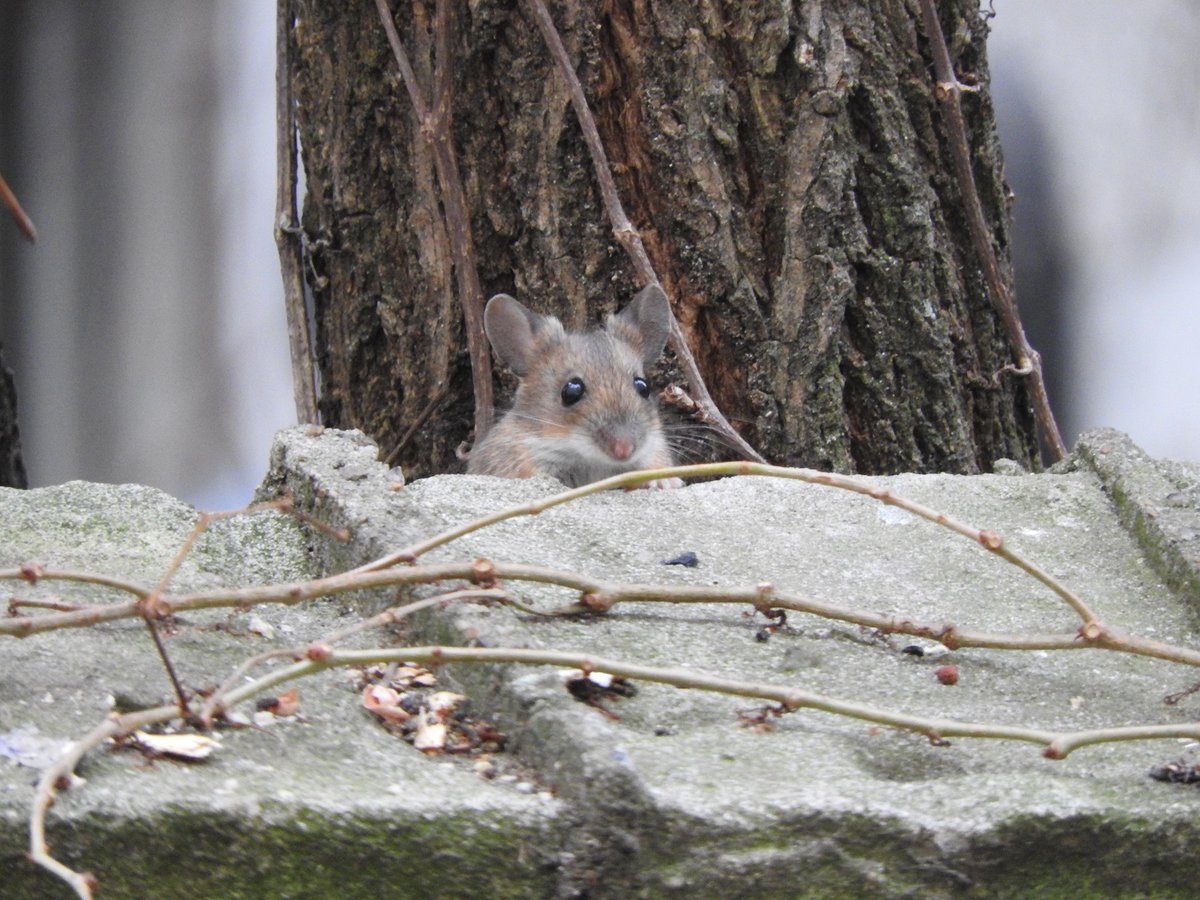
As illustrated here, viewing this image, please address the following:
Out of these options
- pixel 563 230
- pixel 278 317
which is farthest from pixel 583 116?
pixel 278 317

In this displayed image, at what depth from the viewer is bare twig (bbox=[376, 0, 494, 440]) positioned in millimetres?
3951

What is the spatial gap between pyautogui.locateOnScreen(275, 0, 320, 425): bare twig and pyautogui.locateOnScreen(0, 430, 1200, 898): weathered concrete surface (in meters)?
1.71

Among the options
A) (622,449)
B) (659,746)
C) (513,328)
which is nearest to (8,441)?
(513,328)

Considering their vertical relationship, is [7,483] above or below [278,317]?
below

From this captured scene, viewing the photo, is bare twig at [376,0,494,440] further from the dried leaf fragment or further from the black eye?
the dried leaf fragment

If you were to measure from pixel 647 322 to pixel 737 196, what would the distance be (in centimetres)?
42

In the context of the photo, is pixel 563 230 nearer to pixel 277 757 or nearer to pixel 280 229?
pixel 280 229

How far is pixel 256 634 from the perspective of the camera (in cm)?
216

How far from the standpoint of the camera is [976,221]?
4188 mm

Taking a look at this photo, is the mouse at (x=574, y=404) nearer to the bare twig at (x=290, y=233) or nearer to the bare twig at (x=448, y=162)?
the bare twig at (x=448, y=162)

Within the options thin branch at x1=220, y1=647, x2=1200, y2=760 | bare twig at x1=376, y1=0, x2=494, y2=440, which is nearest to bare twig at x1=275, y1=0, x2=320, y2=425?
bare twig at x1=376, y1=0, x2=494, y2=440

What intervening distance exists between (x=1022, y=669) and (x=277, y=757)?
108 centimetres

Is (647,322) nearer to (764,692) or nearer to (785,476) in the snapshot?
(785,476)

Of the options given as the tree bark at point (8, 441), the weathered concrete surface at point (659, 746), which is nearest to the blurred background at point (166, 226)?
the tree bark at point (8, 441)
